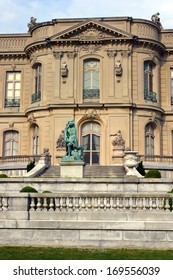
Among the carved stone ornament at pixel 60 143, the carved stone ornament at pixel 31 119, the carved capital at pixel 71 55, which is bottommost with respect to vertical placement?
the carved stone ornament at pixel 60 143

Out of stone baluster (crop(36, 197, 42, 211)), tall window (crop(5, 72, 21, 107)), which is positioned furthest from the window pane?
stone baluster (crop(36, 197, 42, 211))

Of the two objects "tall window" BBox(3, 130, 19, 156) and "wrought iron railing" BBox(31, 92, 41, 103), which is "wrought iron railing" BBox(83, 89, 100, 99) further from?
"tall window" BBox(3, 130, 19, 156)

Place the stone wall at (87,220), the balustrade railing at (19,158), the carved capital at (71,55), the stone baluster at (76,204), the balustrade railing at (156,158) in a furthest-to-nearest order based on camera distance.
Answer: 1. the carved capital at (71,55)
2. the balustrade railing at (19,158)
3. the balustrade railing at (156,158)
4. the stone baluster at (76,204)
5. the stone wall at (87,220)

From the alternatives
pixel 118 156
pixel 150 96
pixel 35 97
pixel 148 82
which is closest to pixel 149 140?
pixel 150 96

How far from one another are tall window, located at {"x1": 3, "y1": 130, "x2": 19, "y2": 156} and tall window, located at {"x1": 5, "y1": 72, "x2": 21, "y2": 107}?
223 cm

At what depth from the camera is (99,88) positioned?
33562mm

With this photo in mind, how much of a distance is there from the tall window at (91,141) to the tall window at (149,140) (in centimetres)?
348

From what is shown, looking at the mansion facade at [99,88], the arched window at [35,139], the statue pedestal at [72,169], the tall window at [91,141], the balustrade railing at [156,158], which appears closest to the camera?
the statue pedestal at [72,169]

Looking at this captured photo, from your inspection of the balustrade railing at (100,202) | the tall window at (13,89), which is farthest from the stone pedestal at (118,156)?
the balustrade railing at (100,202)

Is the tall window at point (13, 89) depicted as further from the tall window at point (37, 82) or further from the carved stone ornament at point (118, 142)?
the carved stone ornament at point (118, 142)

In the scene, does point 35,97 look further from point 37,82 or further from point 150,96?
point 150,96

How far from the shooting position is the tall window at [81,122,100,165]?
1308 inches

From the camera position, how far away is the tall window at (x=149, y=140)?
3350 cm
